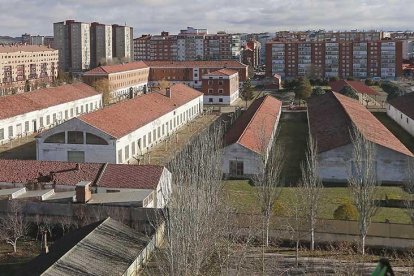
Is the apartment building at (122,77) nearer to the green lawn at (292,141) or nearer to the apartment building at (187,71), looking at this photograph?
the apartment building at (187,71)

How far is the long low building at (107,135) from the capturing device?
90.3ft

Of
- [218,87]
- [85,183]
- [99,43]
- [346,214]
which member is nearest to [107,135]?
[85,183]

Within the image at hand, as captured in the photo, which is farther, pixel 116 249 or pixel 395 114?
pixel 395 114

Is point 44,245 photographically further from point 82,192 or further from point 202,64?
point 202,64

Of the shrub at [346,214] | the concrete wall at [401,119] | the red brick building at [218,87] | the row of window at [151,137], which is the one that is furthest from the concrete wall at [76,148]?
the red brick building at [218,87]

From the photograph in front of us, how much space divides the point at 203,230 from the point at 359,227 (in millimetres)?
5766

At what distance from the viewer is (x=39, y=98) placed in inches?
1635

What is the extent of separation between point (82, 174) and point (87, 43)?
86570 millimetres

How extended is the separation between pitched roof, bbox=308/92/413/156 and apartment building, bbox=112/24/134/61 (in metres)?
74.6

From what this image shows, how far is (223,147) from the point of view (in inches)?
1045

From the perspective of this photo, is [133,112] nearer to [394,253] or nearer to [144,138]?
[144,138]

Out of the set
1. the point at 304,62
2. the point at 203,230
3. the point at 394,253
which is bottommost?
the point at 394,253

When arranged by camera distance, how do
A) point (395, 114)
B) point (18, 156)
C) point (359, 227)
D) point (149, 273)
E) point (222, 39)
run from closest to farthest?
point (149, 273)
point (359, 227)
point (18, 156)
point (395, 114)
point (222, 39)

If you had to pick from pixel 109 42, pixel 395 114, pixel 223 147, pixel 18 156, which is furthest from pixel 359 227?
pixel 109 42
